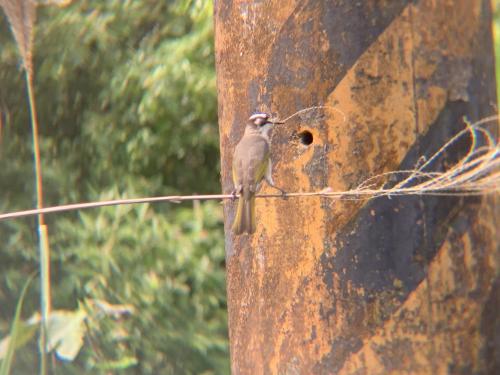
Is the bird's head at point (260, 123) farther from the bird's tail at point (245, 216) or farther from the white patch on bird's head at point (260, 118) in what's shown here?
the bird's tail at point (245, 216)

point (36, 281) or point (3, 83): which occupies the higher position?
point (3, 83)

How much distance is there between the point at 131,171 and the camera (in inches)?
227

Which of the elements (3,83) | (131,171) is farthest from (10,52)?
(131,171)

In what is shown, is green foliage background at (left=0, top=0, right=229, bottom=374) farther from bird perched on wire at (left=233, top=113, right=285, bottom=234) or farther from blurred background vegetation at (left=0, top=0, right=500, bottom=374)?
bird perched on wire at (left=233, top=113, right=285, bottom=234)

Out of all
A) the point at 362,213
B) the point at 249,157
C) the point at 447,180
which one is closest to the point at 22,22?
the point at 249,157

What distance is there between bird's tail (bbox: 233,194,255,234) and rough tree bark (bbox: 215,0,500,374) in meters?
0.02

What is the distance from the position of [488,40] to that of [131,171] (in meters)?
3.71

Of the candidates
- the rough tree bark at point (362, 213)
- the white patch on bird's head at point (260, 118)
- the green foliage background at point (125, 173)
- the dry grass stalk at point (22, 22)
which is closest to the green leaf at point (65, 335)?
the green foliage background at point (125, 173)

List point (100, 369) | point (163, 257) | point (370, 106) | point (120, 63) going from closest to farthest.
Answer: point (370, 106) → point (100, 369) → point (163, 257) → point (120, 63)

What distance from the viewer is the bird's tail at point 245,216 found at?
2.15 m

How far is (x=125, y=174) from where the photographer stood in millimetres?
5766

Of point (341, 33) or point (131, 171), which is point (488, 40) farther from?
point (131, 171)

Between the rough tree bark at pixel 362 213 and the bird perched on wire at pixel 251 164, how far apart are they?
31 millimetres

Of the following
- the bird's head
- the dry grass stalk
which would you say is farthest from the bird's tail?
the dry grass stalk
